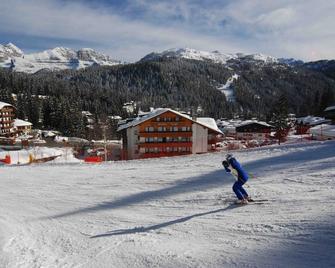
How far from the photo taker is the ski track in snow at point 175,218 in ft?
27.7

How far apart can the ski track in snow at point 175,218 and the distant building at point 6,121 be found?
88709 millimetres

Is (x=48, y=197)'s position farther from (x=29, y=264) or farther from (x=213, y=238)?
(x=213, y=238)

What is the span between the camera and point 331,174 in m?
14.7

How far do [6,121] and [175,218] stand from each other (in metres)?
102

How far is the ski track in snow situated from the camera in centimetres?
844

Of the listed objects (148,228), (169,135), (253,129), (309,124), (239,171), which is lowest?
(148,228)

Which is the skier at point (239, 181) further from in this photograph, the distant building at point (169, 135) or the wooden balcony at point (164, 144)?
the wooden balcony at point (164, 144)

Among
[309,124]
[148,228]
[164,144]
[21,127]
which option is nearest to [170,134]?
[164,144]

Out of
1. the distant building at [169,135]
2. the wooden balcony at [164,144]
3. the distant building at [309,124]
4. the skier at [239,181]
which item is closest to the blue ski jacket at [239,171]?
the skier at [239,181]

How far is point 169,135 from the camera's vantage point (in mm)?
55062

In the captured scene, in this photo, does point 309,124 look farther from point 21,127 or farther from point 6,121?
point 6,121

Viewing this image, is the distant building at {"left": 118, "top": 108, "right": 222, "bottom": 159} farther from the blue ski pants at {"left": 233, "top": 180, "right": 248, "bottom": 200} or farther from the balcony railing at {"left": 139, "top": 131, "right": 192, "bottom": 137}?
the blue ski pants at {"left": 233, "top": 180, "right": 248, "bottom": 200}

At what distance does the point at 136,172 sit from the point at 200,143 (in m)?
35.5

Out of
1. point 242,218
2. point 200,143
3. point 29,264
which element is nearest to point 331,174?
point 242,218
